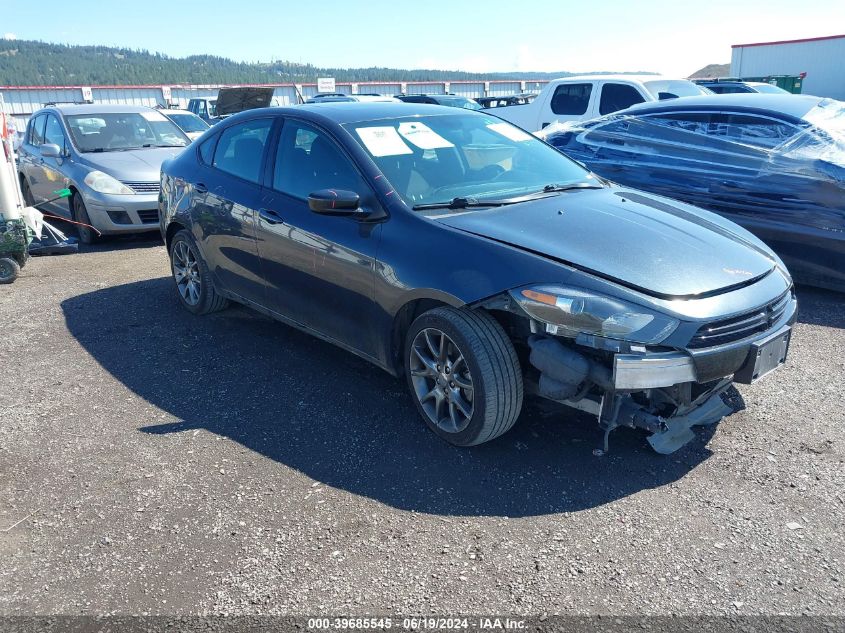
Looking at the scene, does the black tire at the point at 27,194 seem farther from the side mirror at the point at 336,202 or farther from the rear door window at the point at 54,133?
the side mirror at the point at 336,202

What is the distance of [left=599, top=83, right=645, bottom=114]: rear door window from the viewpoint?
10258 mm

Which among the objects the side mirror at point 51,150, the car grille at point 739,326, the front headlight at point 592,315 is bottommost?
the car grille at point 739,326

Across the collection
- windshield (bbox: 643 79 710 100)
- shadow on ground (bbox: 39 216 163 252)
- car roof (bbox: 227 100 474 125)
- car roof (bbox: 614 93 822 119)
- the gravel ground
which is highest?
windshield (bbox: 643 79 710 100)

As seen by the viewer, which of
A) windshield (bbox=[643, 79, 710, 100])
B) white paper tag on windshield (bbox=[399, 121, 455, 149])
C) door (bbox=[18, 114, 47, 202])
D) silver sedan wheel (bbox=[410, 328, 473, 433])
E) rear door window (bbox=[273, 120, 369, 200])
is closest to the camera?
silver sedan wheel (bbox=[410, 328, 473, 433])

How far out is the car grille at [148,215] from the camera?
846cm

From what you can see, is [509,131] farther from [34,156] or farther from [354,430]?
[34,156]

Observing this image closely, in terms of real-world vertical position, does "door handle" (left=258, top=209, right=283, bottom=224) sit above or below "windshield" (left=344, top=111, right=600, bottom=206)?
below

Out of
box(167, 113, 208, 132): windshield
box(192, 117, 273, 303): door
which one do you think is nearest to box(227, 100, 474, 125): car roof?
box(192, 117, 273, 303): door

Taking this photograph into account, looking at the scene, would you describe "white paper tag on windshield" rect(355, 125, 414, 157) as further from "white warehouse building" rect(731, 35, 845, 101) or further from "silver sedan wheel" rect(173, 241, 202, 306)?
"white warehouse building" rect(731, 35, 845, 101)

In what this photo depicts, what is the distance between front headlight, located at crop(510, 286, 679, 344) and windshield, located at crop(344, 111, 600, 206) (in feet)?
3.31

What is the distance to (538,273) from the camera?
10.4 feet

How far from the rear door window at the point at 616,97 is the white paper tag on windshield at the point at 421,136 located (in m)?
6.87

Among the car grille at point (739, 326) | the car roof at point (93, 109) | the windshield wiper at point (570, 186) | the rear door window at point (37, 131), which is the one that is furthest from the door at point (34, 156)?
the car grille at point (739, 326)

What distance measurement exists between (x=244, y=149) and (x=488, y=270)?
98.4 inches
